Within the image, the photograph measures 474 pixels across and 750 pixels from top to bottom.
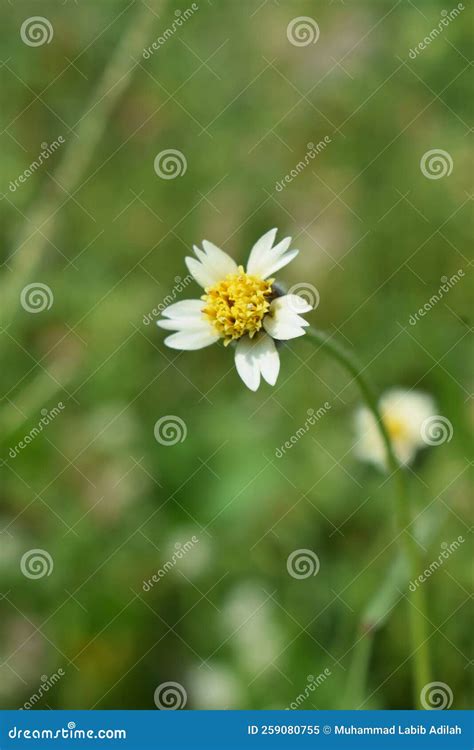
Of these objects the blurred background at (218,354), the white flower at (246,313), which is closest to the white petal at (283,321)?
the white flower at (246,313)

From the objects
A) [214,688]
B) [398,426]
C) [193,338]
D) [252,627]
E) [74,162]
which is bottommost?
[214,688]

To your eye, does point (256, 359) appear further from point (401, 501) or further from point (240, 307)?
point (401, 501)

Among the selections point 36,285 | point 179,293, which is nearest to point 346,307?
point 179,293

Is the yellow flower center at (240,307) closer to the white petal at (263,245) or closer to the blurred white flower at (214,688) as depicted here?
the white petal at (263,245)

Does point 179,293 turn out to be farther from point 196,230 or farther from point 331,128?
point 331,128

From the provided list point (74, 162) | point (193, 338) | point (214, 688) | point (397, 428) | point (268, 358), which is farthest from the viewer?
point (74, 162)

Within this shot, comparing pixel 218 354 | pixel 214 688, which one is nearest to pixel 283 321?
pixel 214 688

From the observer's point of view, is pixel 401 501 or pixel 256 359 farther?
pixel 401 501
